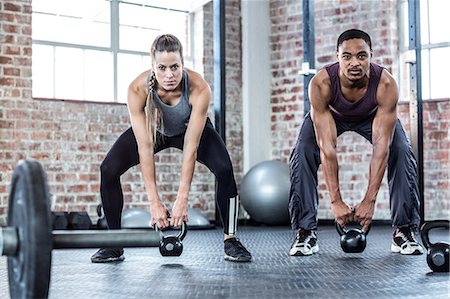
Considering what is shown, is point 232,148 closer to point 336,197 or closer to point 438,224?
point 336,197

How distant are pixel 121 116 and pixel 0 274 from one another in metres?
3.21

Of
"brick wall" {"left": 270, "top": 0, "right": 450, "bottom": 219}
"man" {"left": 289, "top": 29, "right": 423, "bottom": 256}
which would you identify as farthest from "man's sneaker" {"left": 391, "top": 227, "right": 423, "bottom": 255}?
"brick wall" {"left": 270, "top": 0, "right": 450, "bottom": 219}

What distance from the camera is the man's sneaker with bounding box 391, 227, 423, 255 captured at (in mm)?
3307

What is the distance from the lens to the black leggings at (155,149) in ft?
10.2

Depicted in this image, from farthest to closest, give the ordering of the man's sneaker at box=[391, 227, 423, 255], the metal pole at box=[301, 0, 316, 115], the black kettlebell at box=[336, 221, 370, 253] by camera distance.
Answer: the metal pole at box=[301, 0, 316, 115] < the man's sneaker at box=[391, 227, 423, 255] < the black kettlebell at box=[336, 221, 370, 253]

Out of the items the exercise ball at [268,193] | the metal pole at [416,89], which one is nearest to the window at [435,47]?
the metal pole at [416,89]

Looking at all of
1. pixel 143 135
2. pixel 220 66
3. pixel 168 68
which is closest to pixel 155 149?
pixel 143 135

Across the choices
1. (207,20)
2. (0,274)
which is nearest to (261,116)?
(207,20)

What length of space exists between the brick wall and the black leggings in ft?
9.72

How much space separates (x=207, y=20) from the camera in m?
6.44

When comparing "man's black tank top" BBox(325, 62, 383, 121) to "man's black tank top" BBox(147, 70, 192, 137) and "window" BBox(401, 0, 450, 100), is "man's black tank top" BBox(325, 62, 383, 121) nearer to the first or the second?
"man's black tank top" BBox(147, 70, 192, 137)

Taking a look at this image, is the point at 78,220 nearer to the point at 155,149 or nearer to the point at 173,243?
the point at 155,149

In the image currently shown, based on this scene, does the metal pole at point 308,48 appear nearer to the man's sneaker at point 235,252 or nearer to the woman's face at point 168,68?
the man's sneaker at point 235,252

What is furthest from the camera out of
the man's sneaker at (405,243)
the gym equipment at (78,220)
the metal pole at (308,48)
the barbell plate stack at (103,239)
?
the metal pole at (308,48)
